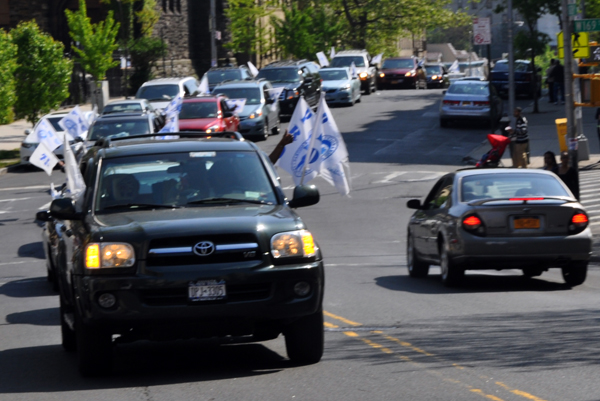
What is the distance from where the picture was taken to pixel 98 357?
7.60 metres

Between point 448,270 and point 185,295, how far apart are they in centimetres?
637

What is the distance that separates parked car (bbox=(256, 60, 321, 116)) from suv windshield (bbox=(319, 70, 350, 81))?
27.9 inches

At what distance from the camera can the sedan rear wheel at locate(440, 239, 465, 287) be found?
13031 mm

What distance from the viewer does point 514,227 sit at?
1260 cm

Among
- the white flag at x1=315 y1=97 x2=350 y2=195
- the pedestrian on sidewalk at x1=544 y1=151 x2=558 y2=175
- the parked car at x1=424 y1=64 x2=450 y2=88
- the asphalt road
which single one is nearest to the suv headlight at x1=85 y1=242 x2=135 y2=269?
the asphalt road

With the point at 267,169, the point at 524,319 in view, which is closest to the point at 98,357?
the point at 267,169

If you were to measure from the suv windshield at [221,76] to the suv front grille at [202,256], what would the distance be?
3882 cm

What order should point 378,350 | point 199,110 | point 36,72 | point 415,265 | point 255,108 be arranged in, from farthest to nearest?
point 36,72, point 255,108, point 199,110, point 415,265, point 378,350

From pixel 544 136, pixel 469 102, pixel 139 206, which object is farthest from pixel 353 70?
pixel 139 206

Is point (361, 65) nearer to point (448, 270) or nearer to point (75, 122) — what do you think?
point (75, 122)

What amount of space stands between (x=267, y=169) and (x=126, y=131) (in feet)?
66.3

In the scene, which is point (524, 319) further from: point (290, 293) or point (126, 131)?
point (126, 131)

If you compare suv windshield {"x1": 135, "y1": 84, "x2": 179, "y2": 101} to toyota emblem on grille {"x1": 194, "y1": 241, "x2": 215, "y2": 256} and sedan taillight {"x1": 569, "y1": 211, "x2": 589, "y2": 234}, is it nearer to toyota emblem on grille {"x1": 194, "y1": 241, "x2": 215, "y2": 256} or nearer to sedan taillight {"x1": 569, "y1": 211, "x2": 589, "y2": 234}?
sedan taillight {"x1": 569, "y1": 211, "x2": 589, "y2": 234}

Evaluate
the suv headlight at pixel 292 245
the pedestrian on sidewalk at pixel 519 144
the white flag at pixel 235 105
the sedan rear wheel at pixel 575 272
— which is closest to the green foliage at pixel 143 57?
the white flag at pixel 235 105
